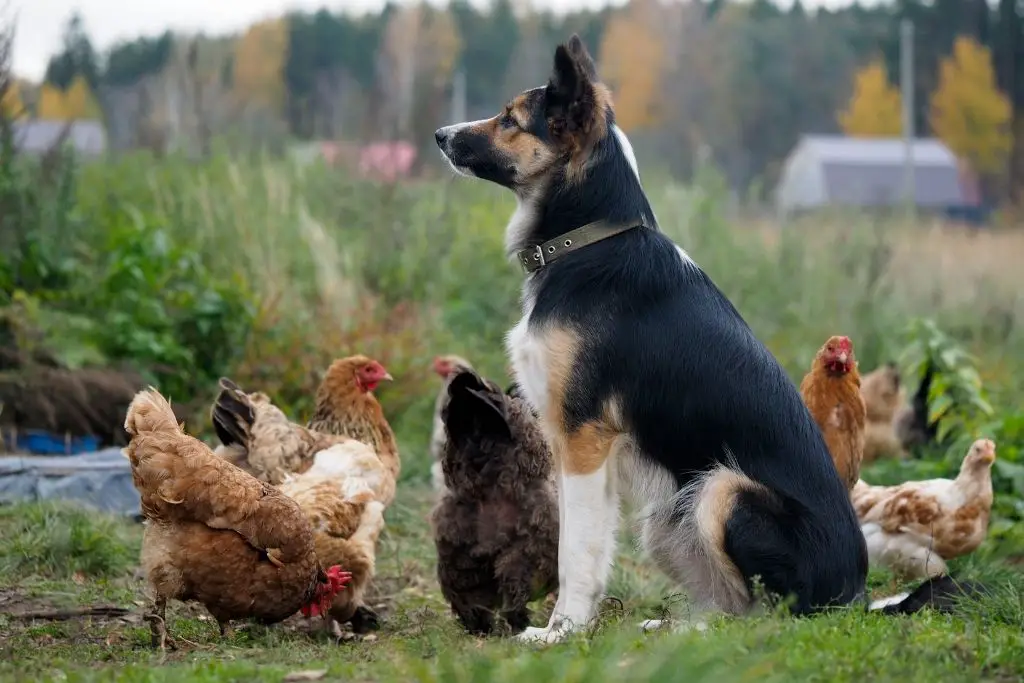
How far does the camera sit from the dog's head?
198 inches

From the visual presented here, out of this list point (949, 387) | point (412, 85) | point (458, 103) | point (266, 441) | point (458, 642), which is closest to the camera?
point (458, 642)

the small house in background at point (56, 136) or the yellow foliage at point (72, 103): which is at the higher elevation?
the yellow foliage at point (72, 103)

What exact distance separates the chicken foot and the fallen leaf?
4.86ft

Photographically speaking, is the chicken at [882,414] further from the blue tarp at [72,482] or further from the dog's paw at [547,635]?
the blue tarp at [72,482]

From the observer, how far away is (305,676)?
12.5 ft

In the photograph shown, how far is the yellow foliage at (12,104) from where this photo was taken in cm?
961

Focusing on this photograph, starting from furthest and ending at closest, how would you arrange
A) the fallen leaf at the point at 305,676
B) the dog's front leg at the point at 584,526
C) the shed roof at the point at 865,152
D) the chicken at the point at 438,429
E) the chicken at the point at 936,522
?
the shed roof at the point at 865,152 → the chicken at the point at 438,429 → the chicken at the point at 936,522 → the dog's front leg at the point at 584,526 → the fallen leaf at the point at 305,676

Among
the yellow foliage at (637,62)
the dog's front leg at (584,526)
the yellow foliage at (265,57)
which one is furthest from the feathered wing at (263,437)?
the yellow foliage at (637,62)

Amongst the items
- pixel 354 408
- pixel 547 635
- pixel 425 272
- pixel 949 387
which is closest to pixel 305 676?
pixel 547 635

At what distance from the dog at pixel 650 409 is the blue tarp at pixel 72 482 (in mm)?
3487

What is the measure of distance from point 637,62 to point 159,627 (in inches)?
2103

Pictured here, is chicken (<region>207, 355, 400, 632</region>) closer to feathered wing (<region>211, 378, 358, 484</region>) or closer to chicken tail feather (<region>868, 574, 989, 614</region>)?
feathered wing (<region>211, 378, 358, 484</region>)

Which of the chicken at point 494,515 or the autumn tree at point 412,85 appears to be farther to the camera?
the autumn tree at point 412,85

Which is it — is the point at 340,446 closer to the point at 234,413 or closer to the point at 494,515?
the point at 234,413
